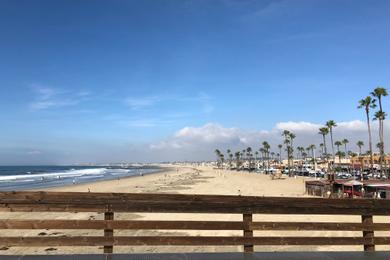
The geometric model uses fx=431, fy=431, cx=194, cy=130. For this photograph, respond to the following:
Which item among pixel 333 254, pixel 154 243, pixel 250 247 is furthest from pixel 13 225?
pixel 333 254

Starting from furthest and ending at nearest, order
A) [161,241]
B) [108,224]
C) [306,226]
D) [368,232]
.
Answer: [368,232]
[306,226]
[161,241]
[108,224]

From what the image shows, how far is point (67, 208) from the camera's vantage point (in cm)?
663

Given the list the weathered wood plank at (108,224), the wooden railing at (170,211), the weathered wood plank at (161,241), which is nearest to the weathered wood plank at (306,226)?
the wooden railing at (170,211)

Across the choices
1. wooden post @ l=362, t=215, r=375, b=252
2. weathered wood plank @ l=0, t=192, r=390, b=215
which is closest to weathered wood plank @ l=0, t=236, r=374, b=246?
wooden post @ l=362, t=215, r=375, b=252

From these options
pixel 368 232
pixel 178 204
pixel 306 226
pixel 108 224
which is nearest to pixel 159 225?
pixel 178 204

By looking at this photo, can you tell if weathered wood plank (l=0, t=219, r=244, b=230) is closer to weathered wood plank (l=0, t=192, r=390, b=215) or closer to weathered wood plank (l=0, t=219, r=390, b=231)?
weathered wood plank (l=0, t=219, r=390, b=231)

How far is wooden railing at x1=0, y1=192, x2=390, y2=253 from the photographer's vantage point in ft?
21.5

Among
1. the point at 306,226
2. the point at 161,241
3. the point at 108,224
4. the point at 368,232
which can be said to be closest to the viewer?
the point at 108,224

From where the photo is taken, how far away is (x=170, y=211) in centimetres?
687

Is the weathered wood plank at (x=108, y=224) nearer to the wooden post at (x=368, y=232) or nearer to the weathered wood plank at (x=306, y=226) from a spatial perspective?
the weathered wood plank at (x=306, y=226)

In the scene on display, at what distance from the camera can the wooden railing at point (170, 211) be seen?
6555 mm

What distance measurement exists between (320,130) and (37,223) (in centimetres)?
11253

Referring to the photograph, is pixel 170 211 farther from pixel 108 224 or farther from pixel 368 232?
pixel 368 232

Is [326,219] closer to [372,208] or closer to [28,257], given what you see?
[372,208]
